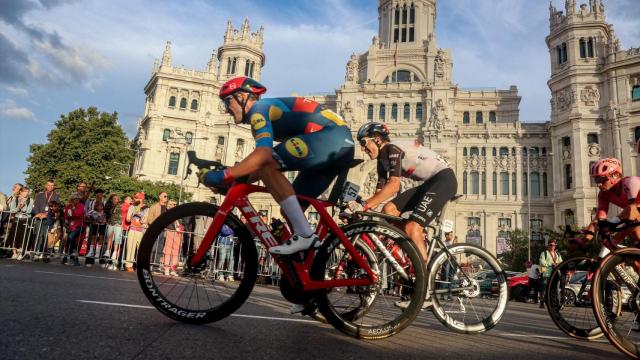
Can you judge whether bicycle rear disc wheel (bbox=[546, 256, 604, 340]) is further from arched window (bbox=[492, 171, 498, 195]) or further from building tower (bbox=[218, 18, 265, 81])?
building tower (bbox=[218, 18, 265, 81])

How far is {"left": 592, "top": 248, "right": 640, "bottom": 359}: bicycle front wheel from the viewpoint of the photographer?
10.0 feet

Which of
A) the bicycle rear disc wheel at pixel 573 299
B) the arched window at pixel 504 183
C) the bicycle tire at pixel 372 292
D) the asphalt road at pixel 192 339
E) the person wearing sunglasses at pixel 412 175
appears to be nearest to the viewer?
the asphalt road at pixel 192 339

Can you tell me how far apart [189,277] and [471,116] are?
5939 cm

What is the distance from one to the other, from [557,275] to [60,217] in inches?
449

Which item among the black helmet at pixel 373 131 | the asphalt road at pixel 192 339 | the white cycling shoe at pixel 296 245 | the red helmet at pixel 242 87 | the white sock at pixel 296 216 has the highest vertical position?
the black helmet at pixel 373 131

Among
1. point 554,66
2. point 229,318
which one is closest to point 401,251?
point 229,318

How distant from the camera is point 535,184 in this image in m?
49.4

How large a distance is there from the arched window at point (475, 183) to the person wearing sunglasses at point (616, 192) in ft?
159

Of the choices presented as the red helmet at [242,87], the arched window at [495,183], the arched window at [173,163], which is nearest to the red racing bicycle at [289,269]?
the red helmet at [242,87]

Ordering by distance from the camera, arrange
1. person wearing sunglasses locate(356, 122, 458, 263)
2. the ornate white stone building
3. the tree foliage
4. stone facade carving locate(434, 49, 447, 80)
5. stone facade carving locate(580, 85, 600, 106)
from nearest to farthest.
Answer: person wearing sunglasses locate(356, 122, 458, 263) → the tree foliage → the ornate white stone building → stone facade carving locate(580, 85, 600, 106) → stone facade carving locate(434, 49, 447, 80)

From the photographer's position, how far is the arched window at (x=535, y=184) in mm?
48938

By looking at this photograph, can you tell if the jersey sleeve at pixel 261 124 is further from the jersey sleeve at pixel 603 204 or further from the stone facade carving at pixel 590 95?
the stone facade carving at pixel 590 95

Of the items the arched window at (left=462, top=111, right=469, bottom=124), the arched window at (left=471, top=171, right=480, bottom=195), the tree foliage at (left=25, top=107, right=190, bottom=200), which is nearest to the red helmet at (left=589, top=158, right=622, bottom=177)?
the tree foliage at (left=25, top=107, right=190, bottom=200)

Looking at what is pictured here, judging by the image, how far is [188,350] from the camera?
208 centimetres
